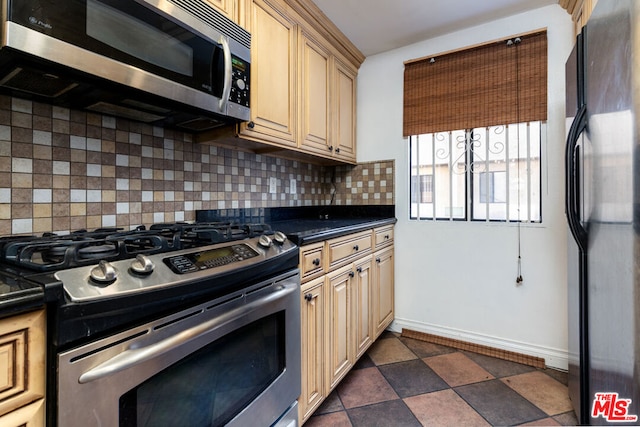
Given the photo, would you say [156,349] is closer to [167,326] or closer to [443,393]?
[167,326]

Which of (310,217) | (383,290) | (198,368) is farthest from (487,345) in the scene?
(198,368)

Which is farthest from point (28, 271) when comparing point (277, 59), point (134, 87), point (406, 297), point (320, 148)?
point (406, 297)

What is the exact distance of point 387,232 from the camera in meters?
2.40

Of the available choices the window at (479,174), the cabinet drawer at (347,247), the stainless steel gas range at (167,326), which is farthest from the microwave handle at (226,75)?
the window at (479,174)

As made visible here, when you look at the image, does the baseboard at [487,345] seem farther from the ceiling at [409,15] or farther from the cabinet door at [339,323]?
the ceiling at [409,15]

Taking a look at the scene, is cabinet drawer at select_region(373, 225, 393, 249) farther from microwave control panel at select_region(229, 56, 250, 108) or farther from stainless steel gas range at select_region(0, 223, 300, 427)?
microwave control panel at select_region(229, 56, 250, 108)

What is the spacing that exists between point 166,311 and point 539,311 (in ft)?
7.54

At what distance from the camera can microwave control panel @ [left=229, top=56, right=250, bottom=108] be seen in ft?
4.43

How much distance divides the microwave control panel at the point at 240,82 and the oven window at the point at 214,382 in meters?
0.94

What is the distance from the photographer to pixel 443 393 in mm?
1736

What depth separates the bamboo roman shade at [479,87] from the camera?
202 cm

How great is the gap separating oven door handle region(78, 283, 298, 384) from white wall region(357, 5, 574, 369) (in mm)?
1747

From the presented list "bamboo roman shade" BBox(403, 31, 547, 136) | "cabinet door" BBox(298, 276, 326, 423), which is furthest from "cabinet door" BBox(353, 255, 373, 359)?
"bamboo roman shade" BBox(403, 31, 547, 136)

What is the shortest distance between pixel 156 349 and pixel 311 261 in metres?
0.80
